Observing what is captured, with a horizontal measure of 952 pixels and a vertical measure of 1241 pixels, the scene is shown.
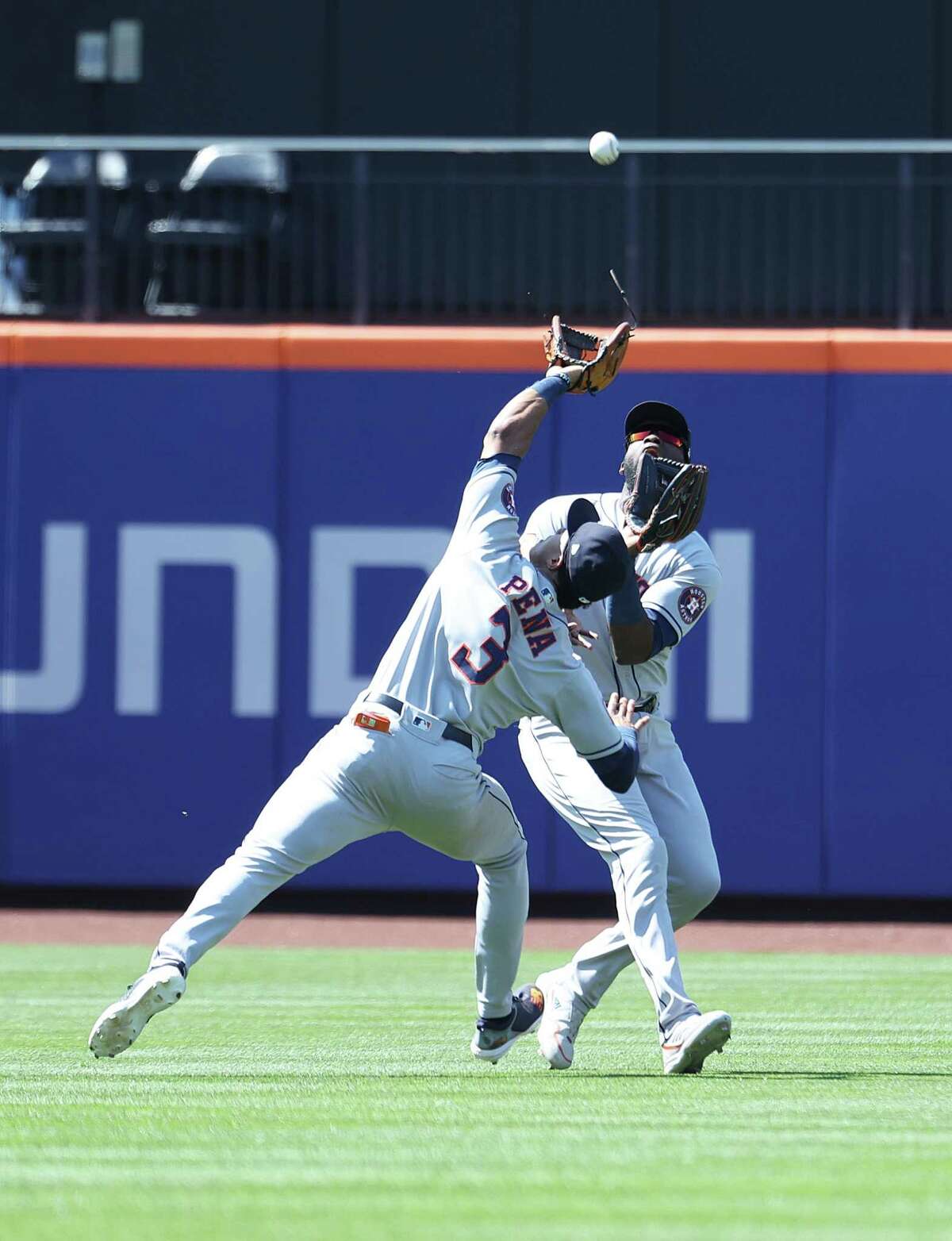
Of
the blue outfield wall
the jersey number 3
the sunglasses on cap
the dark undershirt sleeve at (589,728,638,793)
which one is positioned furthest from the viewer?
the blue outfield wall

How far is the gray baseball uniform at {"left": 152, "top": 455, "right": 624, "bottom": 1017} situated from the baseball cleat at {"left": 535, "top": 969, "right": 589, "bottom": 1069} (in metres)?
0.65

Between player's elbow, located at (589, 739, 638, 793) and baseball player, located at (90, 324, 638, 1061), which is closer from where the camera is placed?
baseball player, located at (90, 324, 638, 1061)

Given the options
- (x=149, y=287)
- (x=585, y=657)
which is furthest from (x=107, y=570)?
(x=585, y=657)

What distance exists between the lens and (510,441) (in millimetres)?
5453

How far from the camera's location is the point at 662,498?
585 centimetres

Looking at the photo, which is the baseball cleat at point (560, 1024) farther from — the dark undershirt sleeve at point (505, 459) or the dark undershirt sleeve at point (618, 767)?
the dark undershirt sleeve at point (505, 459)

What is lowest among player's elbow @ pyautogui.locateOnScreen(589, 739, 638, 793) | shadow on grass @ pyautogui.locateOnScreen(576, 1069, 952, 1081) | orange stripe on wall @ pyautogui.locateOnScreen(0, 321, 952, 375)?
shadow on grass @ pyautogui.locateOnScreen(576, 1069, 952, 1081)

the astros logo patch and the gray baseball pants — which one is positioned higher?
the astros logo patch

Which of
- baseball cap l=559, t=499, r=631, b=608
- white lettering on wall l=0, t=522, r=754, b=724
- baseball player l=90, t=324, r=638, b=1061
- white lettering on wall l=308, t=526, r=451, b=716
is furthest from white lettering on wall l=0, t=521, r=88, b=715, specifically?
baseball cap l=559, t=499, r=631, b=608

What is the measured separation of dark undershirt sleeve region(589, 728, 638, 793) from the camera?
18.2 ft

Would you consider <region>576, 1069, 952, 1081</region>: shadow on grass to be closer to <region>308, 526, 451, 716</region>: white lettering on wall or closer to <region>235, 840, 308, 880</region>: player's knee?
<region>235, 840, 308, 880</region>: player's knee

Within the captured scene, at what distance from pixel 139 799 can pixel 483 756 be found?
2155 mm

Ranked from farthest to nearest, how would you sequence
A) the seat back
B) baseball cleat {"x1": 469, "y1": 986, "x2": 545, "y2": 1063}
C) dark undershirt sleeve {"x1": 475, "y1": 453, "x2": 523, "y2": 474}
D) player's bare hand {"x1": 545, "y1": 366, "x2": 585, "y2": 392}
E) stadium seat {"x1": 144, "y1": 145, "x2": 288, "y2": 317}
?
the seat back
stadium seat {"x1": 144, "y1": 145, "x2": 288, "y2": 317}
baseball cleat {"x1": 469, "y1": 986, "x2": 545, "y2": 1063}
player's bare hand {"x1": 545, "y1": 366, "x2": 585, "y2": 392}
dark undershirt sleeve {"x1": 475, "y1": 453, "x2": 523, "y2": 474}

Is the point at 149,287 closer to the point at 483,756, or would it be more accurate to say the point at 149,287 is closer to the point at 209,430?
the point at 209,430
